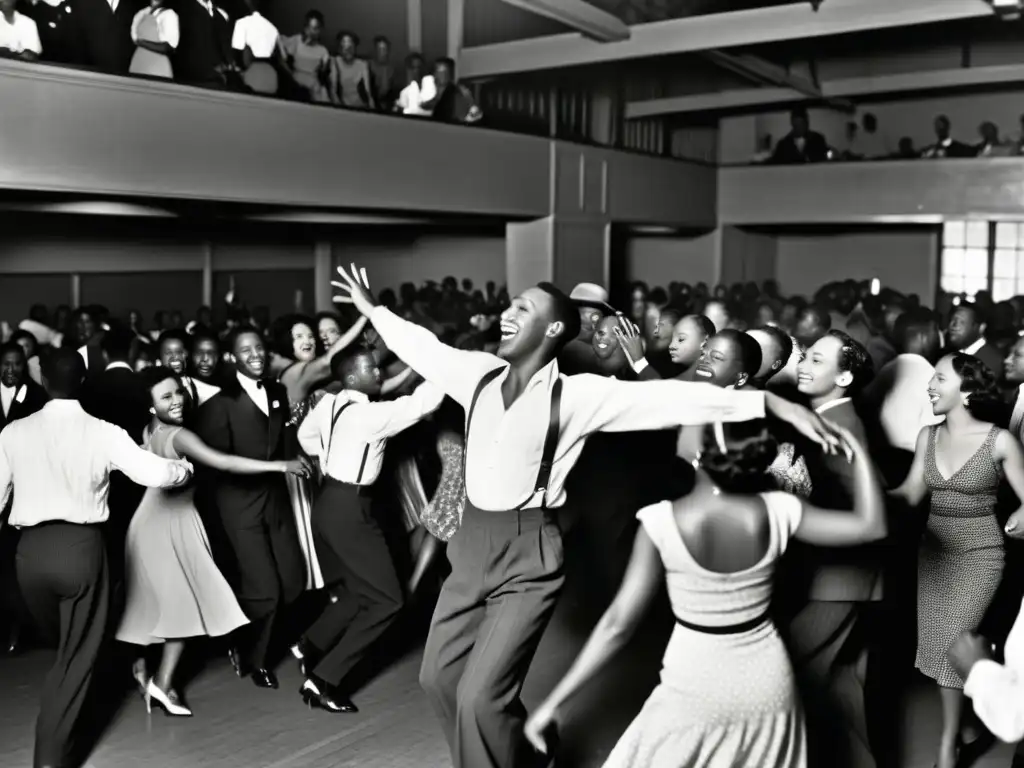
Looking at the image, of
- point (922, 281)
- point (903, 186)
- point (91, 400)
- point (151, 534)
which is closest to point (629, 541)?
point (151, 534)

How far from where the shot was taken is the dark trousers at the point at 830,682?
3887 millimetres

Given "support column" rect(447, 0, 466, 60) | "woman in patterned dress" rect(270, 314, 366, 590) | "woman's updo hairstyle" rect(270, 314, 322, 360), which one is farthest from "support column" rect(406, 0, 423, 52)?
"woman in patterned dress" rect(270, 314, 366, 590)

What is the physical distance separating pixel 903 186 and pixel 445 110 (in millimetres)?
6640

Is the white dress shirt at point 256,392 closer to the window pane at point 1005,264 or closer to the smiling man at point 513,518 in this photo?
the smiling man at point 513,518

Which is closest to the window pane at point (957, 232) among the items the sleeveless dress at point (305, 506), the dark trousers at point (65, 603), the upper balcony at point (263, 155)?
the upper balcony at point (263, 155)

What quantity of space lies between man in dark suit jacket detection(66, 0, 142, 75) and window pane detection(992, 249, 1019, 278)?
12959 millimetres

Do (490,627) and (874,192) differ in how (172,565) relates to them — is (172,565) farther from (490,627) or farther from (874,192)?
(874,192)

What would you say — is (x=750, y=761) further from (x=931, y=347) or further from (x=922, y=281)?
(x=922, y=281)

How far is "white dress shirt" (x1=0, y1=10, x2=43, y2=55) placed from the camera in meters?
7.99

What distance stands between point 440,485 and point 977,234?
1367 cm

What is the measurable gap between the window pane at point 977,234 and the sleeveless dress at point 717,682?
1537cm

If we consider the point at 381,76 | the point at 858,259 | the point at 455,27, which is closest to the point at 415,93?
the point at 381,76

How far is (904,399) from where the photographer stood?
5.67 metres

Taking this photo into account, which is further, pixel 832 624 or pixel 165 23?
pixel 165 23
